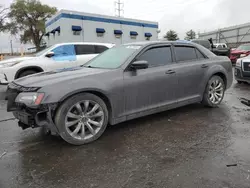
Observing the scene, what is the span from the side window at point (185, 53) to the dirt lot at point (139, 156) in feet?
4.37

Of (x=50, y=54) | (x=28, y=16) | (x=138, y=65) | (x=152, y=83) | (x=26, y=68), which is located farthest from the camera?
(x=28, y=16)

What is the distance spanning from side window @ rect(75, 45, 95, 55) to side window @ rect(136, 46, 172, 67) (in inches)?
196

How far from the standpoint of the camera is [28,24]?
139 ft

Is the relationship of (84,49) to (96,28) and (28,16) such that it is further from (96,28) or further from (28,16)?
(28,16)

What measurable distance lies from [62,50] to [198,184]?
7.26 m

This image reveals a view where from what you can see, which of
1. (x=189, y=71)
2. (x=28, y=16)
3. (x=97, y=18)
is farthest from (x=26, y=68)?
(x=28, y=16)

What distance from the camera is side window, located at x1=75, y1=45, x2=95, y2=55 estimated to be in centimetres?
872

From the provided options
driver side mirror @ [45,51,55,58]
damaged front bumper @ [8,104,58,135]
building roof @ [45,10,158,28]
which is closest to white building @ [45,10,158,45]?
building roof @ [45,10,158,28]

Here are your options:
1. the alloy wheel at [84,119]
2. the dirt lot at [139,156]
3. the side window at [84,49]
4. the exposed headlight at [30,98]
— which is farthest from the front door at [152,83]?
the side window at [84,49]

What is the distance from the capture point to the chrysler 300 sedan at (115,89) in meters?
3.17

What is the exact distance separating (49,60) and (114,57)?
4.42 meters

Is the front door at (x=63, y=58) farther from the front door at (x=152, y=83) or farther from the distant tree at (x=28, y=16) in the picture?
the distant tree at (x=28, y=16)

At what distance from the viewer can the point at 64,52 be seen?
27.6ft

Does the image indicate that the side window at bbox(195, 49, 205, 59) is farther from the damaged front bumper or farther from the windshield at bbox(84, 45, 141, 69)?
the damaged front bumper
